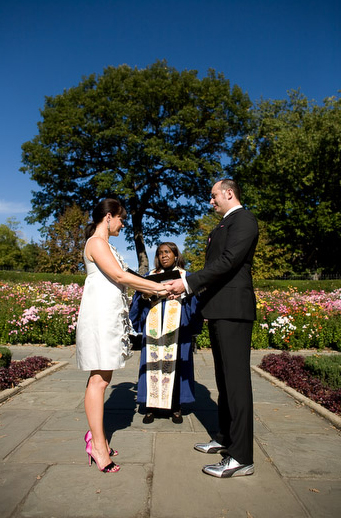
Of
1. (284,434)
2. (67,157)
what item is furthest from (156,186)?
(284,434)

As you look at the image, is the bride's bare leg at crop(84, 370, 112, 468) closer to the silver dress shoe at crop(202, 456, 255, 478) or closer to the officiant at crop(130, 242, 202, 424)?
the silver dress shoe at crop(202, 456, 255, 478)

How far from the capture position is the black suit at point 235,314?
8.86ft

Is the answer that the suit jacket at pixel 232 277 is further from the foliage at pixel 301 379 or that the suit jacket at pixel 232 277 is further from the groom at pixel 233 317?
the foliage at pixel 301 379

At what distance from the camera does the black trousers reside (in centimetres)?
269

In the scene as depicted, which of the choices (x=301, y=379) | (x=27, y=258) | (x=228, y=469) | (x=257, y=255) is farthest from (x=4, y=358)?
(x=27, y=258)

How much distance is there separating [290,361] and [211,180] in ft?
68.9

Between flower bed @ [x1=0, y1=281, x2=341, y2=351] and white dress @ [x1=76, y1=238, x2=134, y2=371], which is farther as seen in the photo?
flower bed @ [x1=0, y1=281, x2=341, y2=351]

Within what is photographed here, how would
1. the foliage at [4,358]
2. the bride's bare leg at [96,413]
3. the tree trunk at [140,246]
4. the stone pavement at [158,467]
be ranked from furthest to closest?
the tree trunk at [140,246] < the foliage at [4,358] < the bride's bare leg at [96,413] < the stone pavement at [158,467]

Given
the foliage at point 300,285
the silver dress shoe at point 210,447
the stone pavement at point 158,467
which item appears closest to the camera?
the stone pavement at point 158,467

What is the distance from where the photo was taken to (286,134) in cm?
2581

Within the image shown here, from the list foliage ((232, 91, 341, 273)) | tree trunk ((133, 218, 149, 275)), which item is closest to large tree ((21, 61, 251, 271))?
tree trunk ((133, 218, 149, 275))

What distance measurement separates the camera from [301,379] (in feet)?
17.5

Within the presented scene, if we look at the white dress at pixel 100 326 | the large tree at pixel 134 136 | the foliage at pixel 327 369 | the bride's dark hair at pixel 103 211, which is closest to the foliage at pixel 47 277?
the large tree at pixel 134 136

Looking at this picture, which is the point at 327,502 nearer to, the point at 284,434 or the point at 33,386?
the point at 284,434
